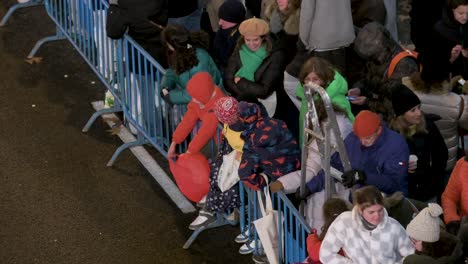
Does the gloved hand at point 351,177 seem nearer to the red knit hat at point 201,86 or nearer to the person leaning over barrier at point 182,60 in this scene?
the red knit hat at point 201,86

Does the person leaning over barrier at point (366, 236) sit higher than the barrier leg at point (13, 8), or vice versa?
the person leaning over barrier at point (366, 236)

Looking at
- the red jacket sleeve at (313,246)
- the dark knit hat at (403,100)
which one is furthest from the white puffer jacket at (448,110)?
the red jacket sleeve at (313,246)

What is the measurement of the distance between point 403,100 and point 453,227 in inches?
52.5

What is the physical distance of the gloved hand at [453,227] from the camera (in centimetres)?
974

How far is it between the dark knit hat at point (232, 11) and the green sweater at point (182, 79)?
62cm

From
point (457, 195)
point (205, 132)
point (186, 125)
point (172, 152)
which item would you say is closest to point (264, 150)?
point (205, 132)

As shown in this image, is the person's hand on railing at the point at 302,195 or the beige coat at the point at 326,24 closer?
the person's hand on railing at the point at 302,195

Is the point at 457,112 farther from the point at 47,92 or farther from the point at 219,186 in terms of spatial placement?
the point at 47,92

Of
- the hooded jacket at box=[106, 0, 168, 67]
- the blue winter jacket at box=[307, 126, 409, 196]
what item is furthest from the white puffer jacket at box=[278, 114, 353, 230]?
the hooded jacket at box=[106, 0, 168, 67]

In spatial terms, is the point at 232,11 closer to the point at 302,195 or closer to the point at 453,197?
the point at 302,195

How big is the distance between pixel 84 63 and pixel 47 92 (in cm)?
89

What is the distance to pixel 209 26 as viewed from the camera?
1406cm

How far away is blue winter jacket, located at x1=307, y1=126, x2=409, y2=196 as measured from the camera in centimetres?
1020

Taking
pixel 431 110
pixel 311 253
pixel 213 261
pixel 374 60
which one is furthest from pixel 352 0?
pixel 311 253
